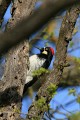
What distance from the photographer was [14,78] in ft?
9.66

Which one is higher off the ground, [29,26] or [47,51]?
Result: [47,51]

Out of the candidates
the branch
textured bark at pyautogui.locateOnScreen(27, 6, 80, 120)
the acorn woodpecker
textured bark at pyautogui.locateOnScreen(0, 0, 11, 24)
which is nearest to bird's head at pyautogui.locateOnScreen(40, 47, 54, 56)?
the acorn woodpecker

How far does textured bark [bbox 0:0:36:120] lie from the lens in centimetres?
283

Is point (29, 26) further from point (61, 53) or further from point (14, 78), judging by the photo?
point (61, 53)

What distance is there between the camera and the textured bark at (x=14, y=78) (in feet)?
9.29

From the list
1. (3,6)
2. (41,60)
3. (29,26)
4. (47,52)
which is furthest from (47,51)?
(29,26)

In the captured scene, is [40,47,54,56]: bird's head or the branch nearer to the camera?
the branch

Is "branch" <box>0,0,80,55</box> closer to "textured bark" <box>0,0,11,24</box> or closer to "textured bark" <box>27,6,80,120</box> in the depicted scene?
"textured bark" <box>27,6,80,120</box>

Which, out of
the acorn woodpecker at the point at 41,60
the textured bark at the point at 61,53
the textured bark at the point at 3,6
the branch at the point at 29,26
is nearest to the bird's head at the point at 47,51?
the acorn woodpecker at the point at 41,60

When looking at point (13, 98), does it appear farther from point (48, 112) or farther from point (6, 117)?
point (48, 112)

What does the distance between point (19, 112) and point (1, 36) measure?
198 centimetres

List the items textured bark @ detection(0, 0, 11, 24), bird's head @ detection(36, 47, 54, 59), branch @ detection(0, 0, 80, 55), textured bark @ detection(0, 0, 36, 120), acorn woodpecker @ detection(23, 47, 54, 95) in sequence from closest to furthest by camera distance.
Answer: branch @ detection(0, 0, 80, 55) < textured bark @ detection(0, 0, 36, 120) < textured bark @ detection(0, 0, 11, 24) < acorn woodpecker @ detection(23, 47, 54, 95) < bird's head @ detection(36, 47, 54, 59)

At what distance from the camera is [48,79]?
3.00m

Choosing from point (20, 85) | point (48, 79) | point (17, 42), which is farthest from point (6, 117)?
point (17, 42)
